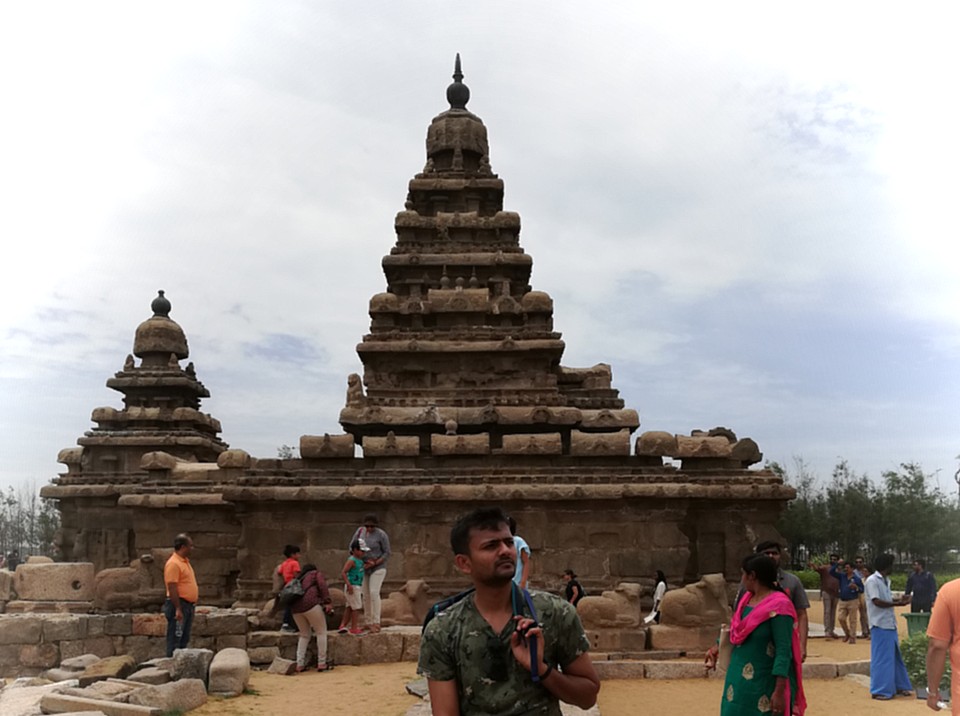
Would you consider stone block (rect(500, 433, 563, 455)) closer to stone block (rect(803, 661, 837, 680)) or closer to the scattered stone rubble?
stone block (rect(803, 661, 837, 680))

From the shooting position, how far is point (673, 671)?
11.2m

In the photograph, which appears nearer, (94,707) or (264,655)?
(94,707)

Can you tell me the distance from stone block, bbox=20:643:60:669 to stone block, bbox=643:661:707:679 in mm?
8934

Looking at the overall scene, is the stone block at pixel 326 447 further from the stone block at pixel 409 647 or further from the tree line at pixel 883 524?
the tree line at pixel 883 524

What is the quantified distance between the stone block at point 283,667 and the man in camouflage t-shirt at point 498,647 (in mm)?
9133

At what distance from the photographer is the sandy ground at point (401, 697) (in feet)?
30.5

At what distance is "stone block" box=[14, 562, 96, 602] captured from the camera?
1688 cm

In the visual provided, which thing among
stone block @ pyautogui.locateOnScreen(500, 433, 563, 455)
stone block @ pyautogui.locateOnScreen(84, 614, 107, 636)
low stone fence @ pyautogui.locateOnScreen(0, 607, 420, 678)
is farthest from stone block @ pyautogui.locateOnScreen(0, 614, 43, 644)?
stone block @ pyautogui.locateOnScreen(500, 433, 563, 455)

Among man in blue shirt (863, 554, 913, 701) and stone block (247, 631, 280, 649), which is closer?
man in blue shirt (863, 554, 913, 701)

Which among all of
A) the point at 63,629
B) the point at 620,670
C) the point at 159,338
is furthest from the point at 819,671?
the point at 159,338

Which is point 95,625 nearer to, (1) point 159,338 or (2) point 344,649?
(2) point 344,649

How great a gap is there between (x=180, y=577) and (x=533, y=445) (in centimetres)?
767

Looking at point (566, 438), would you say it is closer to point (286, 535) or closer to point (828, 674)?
point (286, 535)

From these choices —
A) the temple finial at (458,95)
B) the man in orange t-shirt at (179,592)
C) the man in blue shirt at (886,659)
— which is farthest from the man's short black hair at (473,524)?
the temple finial at (458,95)
